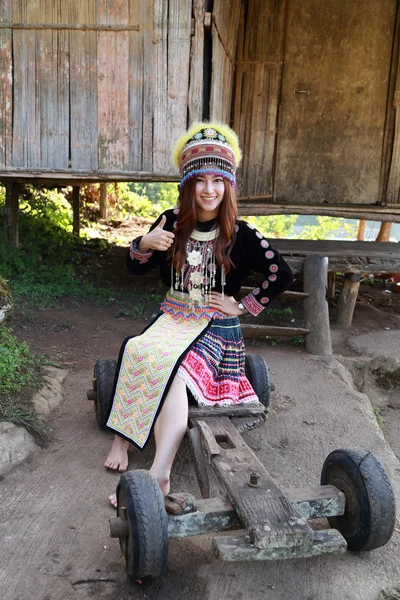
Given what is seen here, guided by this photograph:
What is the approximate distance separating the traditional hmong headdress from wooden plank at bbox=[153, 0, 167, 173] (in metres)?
2.14

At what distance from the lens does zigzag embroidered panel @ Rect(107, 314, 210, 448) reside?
294 cm

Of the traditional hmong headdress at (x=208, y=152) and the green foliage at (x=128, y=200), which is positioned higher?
the traditional hmong headdress at (x=208, y=152)

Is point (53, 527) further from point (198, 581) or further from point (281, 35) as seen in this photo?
point (281, 35)

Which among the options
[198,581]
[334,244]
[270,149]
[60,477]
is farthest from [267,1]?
[198,581]

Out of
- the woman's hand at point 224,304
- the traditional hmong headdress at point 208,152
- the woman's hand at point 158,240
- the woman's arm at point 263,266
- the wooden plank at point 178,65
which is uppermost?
the wooden plank at point 178,65

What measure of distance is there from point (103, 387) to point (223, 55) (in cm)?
374

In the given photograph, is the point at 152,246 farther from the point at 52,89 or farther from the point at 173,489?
A: the point at 52,89

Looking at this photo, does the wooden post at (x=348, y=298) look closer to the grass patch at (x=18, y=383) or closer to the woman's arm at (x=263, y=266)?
the woman's arm at (x=263, y=266)

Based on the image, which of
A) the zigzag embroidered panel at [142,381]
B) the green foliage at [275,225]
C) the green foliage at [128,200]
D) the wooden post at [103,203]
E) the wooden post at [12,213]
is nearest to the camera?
the zigzag embroidered panel at [142,381]

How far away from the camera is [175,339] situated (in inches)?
126

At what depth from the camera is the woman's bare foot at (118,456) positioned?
3.11 meters

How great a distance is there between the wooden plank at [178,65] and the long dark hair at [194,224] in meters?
2.21

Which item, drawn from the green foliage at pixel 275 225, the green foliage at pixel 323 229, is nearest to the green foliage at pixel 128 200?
the green foliage at pixel 275 225

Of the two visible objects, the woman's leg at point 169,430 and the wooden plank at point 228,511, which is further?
the woman's leg at point 169,430
